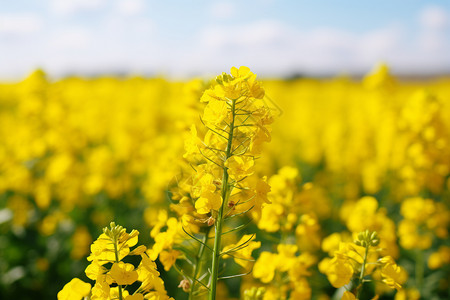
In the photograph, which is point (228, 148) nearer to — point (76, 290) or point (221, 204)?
point (221, 204)

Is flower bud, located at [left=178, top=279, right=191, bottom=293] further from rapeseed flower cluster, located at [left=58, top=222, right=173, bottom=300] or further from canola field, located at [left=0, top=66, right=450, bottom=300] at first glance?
rapeseed flower cluster, located at [left=58, top=222, right=173, bottom=300]

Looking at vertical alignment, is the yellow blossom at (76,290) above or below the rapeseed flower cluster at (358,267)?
above

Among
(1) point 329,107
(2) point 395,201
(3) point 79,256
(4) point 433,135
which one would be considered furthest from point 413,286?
(1) point 329,107

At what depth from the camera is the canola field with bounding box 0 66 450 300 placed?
156 centimetres

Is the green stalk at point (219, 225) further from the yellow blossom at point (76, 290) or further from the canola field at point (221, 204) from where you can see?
the yellow blossom at point (76, 290)

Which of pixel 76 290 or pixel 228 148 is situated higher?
pixel 228 148

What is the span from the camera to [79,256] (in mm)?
5492

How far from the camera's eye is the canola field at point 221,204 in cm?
156

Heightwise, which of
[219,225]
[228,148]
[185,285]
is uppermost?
[228,148]

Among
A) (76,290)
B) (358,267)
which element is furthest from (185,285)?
(358,267)

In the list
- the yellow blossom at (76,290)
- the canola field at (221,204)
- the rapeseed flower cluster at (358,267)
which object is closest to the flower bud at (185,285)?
the canola field at (221,204)

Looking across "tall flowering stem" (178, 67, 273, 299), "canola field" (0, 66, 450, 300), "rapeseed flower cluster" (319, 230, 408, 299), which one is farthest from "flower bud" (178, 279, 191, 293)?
"rapeseed flower cluster" (319, 230, 408, 299)

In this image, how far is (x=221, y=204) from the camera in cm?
152

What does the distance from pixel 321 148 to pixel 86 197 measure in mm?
5752
